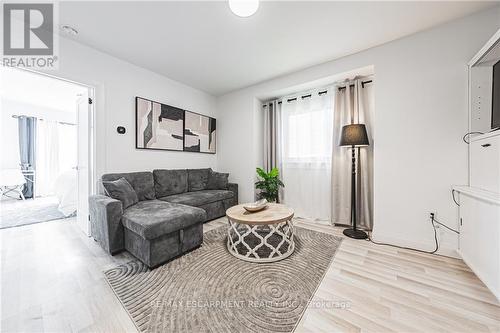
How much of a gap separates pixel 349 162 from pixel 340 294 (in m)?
1.98

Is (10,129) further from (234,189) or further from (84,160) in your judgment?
(234,189)

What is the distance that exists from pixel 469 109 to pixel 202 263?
3.12 m

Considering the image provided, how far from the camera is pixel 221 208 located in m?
3.28

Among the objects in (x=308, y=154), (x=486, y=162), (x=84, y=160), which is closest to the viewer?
(x=486, y=162)

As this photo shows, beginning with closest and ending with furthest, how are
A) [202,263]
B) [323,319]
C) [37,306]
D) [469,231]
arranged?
[323,319] < [37,306] < [469,231] < [202,263]

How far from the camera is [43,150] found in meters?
5.16

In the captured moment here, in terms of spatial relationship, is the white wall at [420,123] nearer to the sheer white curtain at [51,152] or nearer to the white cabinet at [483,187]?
the white cabinet at [483,187]

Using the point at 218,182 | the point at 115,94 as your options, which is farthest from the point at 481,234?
the point at 115,94

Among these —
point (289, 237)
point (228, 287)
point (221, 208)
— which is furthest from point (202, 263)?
point (221, 208)

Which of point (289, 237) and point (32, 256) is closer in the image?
point (32, 256)

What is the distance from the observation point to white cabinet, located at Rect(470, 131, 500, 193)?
139 cm

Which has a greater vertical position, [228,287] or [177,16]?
[177,16]

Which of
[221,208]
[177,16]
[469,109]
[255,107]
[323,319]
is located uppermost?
[177,16]

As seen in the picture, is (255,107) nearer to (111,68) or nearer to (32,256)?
(111,68)
